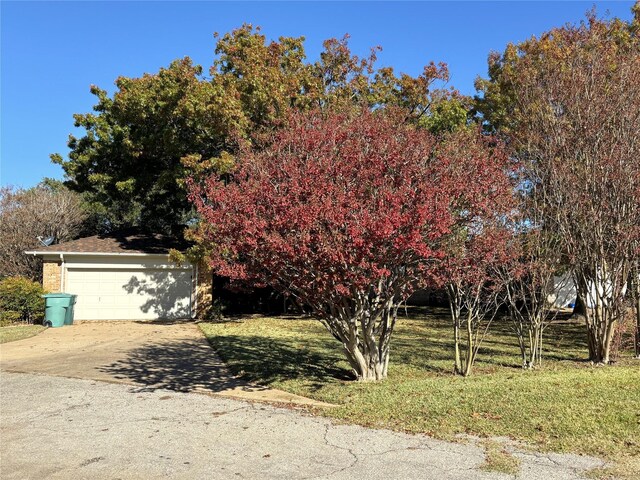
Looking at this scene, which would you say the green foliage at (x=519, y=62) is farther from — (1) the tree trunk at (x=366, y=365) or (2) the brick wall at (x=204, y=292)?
(2) the brick wall at (x=204, y=292)

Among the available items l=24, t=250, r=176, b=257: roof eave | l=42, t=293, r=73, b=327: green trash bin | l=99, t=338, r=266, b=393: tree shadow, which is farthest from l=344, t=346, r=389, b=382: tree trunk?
l=24, t=250, r=176, b=257: roof eave

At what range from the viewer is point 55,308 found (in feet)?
57.5

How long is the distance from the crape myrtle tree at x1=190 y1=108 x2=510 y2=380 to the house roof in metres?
12.7

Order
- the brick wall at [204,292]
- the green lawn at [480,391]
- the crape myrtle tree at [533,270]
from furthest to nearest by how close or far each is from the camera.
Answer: the brick wall at [204,292]
the crape myrtle tree at [533,270]
the green lawn at [480,391]

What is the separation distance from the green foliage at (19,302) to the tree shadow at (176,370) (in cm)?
718

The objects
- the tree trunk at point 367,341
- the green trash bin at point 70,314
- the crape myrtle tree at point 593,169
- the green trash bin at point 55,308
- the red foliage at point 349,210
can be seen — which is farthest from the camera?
the green trash bin at point 70,314

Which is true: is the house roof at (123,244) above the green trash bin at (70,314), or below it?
above

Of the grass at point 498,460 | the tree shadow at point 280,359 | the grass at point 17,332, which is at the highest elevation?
the grass at point 498,460

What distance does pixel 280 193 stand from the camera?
731cm

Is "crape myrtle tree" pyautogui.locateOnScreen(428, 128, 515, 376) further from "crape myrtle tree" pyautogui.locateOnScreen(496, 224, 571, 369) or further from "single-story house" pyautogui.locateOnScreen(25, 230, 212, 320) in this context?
"single-story house" pyautogui.locateOnScreen(25, 230, 212, 320)

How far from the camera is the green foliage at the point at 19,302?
57.6 feet

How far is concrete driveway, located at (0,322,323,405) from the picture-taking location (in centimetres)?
854

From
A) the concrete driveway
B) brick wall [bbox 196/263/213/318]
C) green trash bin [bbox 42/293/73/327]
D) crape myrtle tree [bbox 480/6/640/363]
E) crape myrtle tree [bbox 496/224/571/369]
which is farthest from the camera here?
brick wall [bbox 196/263/213/318]

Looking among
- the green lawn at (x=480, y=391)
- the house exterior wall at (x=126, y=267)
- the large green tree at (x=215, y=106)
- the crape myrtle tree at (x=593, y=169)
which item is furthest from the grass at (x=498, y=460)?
the house exterior wall at (x=126, y=267)
